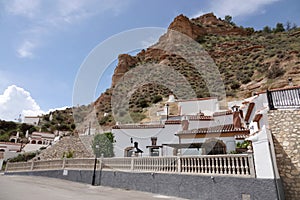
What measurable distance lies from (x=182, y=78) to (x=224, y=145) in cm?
2673

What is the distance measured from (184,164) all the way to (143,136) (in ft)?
28.3

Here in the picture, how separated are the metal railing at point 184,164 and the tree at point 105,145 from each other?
12.3ft

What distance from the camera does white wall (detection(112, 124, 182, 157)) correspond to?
14.6 meters

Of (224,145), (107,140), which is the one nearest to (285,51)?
(224,145)

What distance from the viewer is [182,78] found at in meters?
36.6

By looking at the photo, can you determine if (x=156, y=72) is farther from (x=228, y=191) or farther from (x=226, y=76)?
(x=228, y=191)

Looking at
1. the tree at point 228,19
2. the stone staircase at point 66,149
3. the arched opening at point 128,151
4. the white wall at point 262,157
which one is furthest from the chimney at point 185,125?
the tree at point 228,19

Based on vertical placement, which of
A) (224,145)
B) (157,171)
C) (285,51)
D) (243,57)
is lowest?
(157,171)

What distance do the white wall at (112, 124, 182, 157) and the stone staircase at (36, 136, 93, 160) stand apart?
3.81 meters

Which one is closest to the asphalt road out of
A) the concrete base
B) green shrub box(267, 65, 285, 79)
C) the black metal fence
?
the concrete base

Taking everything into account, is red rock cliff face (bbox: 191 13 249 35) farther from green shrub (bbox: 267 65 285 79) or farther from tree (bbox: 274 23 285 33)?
green shrub (bbox: 267 65 285 79)

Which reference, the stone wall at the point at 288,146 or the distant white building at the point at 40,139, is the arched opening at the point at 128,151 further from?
the distant white building at the point at 40,139

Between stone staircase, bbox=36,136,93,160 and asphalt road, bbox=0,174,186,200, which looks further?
stone staircase, bbox=36,136,93,160

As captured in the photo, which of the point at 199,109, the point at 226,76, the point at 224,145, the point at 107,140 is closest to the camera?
Result: the point at 224,145
